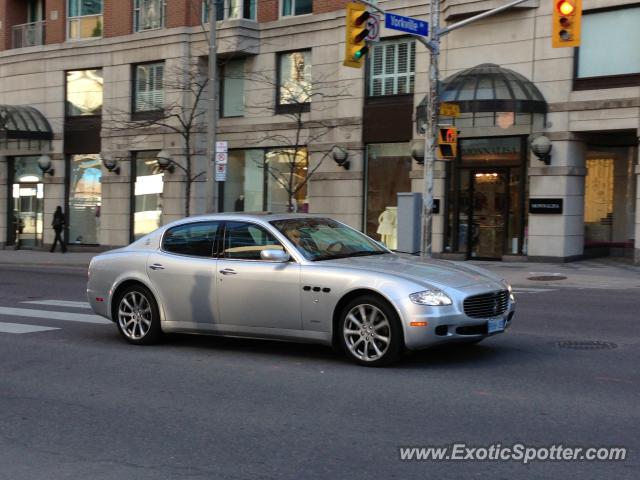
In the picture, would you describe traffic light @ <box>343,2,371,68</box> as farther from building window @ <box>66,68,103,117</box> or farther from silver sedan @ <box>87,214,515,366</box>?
building window @ <box>66,68,103,117</box>

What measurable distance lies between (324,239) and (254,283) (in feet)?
3.00

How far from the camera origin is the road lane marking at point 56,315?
1204cm

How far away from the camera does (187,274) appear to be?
9281mm

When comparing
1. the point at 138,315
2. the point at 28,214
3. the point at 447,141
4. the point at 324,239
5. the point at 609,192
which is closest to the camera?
the point at 324,239

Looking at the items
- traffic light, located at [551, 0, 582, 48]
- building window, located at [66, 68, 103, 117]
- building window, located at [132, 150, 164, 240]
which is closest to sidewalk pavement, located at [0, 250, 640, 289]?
building window, located at [132, 150, 164, 240]

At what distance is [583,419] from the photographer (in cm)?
613

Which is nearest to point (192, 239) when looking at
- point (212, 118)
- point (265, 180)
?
point (212, 118)

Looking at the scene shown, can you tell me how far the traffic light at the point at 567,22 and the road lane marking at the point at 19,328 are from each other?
33.2 ft

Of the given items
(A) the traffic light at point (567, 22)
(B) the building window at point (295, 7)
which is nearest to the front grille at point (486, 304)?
(A) the traffic light at point (567, 22)

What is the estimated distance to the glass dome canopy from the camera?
2109 centimetres

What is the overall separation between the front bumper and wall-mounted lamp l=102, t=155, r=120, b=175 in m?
24.6

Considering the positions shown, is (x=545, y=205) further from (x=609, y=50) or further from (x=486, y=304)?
(x=486, y=304)

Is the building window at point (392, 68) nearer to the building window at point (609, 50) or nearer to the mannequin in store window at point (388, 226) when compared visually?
the mannequin in store window at point (388, 226)

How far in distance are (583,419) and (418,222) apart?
1319 cm
